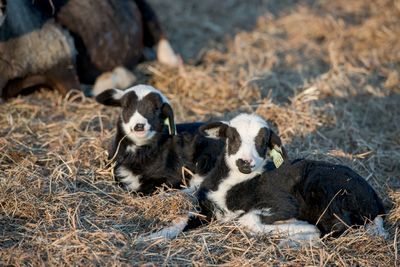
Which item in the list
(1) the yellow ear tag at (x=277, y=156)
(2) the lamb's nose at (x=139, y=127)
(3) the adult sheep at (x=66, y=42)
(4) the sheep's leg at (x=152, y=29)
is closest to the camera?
(1) the yellow ear tag at (x=277, y=156)

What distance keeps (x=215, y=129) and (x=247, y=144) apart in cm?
40

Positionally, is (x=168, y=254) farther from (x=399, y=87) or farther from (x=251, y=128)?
(x=399, y=87)

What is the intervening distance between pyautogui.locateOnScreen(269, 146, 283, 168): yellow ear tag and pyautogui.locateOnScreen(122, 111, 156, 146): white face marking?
119 cm

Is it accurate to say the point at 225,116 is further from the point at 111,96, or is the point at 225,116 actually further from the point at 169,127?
the point at 111,96

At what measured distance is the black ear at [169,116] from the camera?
639 cm

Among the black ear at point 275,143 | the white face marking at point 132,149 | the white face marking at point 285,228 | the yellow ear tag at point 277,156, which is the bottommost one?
the white face marking at point 285,228

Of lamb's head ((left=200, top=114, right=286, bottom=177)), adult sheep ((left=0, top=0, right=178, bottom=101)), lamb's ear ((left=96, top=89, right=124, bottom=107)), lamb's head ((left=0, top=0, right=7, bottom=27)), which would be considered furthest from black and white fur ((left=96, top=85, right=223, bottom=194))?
adult sheep ((left=0, top=0, right=178, bottom=101))

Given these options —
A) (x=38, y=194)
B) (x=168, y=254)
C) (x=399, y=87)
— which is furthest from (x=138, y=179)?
(x=399, y=87)

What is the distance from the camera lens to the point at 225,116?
26.5 ft

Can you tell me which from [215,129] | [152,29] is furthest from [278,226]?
[152,29]

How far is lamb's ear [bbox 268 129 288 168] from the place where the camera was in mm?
5758

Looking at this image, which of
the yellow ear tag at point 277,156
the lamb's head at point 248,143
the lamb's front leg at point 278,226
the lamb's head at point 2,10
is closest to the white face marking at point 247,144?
the lamb's head at point 248,143

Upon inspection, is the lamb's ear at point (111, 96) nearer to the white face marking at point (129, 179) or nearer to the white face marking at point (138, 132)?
the white face marking at point (138, 132)

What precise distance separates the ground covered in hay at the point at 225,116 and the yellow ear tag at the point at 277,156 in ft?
2.12
